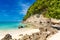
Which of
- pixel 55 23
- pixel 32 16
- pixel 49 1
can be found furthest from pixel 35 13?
pixel 55 23

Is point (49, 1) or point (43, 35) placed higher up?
point (49, 1)

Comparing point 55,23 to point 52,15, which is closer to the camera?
point 55,23

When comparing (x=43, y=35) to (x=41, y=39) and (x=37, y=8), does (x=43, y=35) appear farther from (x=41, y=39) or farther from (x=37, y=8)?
(x=37, y=8)

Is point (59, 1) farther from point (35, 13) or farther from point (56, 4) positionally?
point (35, 13)

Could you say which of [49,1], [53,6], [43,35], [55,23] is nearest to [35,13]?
[49,1]

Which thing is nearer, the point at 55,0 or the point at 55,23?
the point at 55,23

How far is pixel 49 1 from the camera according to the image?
40062mm

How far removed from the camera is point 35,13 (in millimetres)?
44062

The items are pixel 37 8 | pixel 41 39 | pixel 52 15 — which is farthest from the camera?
pixel 37 8

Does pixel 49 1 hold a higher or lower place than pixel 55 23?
higher

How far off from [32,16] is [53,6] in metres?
8.87

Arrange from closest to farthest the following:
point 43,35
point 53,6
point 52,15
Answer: point 43,35, point 52,15, point 53,6

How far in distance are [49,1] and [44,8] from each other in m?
2.04

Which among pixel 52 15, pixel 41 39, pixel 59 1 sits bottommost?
pixel 41 39
